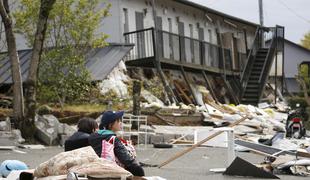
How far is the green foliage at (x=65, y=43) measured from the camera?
21266 mm

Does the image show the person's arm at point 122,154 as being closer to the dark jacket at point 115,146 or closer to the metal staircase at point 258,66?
the dark jacket at point 115,146

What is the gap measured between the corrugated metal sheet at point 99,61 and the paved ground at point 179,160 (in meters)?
7.47

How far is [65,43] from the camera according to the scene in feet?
74.0

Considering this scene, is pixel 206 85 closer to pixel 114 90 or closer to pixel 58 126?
pixel 114 90

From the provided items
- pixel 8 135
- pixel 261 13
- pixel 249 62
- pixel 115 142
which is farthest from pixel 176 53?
pixel 115 142

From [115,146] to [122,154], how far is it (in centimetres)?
12

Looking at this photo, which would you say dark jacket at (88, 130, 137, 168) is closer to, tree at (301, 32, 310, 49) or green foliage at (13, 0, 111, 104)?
green foliage at (13, 0, 111, 104)

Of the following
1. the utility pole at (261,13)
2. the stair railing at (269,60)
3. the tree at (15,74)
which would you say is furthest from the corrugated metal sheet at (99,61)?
the utility pole at (261,13)

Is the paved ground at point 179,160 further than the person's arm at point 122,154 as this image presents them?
Yes

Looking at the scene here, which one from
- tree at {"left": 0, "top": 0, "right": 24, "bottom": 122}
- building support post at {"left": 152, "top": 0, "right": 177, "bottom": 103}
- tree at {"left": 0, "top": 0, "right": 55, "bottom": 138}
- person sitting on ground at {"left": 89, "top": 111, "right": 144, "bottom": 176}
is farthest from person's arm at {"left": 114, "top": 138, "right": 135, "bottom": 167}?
building support post at {"left": 152, "top": 0, "right": 177, "bottom": 103}

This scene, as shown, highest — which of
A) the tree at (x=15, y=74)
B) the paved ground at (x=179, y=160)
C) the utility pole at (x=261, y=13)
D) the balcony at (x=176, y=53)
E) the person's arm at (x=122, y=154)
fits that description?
the utility pole at (x=261, y=13)

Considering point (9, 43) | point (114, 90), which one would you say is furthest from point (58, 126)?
point (114, 90)

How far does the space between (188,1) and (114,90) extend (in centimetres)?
881

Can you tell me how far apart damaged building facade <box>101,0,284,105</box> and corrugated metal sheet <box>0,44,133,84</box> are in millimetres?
1153
